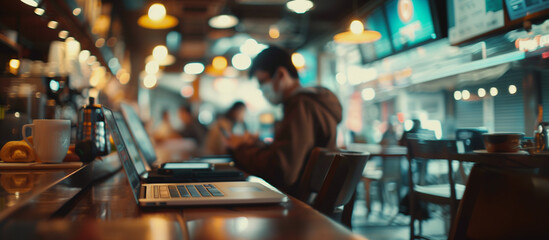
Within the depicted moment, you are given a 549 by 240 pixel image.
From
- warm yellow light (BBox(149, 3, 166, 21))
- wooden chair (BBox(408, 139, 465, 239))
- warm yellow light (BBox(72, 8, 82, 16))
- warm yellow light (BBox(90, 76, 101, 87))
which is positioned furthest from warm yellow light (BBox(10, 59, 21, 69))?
warm yellow light (BBox(149, 3, 166, 21))

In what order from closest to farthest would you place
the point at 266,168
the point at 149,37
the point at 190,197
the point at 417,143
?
the point at 190,197
the point at 266,168
the point at 417,143
the point at 149,37

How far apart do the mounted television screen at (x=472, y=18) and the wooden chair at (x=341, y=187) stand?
2.54 metres

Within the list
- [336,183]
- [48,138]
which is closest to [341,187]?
[336,183]

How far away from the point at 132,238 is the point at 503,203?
0.76 metres

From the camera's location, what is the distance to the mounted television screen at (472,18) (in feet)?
10.9

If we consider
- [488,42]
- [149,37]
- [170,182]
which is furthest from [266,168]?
[149,37]

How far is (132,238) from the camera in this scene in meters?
0.70

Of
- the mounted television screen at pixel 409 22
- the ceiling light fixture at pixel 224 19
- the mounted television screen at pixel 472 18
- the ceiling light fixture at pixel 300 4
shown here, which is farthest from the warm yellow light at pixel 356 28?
the ceiling light fixture at pixel 224 19

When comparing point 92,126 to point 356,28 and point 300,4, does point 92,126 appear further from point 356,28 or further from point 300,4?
point 300,4

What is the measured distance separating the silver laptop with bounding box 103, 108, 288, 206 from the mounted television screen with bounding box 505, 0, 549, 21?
8.63ft

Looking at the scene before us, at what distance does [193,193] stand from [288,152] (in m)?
1.30

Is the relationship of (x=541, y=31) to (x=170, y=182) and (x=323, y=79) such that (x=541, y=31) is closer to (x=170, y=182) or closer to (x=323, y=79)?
(x=170, y=182)

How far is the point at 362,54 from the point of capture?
584 cm

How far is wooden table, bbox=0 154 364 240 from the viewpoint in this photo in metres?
0.73
